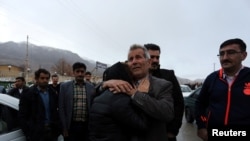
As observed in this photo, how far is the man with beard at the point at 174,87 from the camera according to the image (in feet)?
11.1

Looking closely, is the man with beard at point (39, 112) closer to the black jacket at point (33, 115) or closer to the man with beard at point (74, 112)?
the black jacket at point (33, 115)

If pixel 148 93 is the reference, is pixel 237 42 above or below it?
above

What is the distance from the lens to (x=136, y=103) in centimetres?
219

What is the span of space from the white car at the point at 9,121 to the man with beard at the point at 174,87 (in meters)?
2.05

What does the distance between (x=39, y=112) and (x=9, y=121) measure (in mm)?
411

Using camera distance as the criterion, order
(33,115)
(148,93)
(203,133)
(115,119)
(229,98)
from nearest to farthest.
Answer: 1. (115,119)
2. (148,93)
3. (229,98)
4. (203,133)
5. (33,115)

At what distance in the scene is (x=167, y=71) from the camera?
3.61 meters

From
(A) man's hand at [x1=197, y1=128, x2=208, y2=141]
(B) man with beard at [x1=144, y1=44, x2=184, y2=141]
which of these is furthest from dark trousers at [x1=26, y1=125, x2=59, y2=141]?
(A) man's hand at [x1=197, y1=128, x2=208, y2=141]

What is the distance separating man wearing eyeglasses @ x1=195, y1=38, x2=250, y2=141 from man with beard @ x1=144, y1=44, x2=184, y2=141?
26cm

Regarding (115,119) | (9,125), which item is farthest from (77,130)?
(115,119)

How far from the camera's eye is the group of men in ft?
7.23

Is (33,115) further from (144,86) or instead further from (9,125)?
(144,86)

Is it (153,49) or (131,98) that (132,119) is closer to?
(131,98)

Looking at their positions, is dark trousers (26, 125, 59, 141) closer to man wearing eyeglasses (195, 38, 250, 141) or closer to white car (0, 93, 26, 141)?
white car (0, 93, 26, 141)
